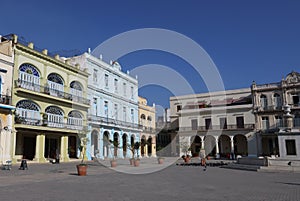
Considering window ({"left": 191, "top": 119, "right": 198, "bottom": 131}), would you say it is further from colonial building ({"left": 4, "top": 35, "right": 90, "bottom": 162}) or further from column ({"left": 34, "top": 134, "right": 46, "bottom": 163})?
column ({"left": 34, "top": 134, "right": 46, "bottom": 163})

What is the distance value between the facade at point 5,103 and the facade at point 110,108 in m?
10.2

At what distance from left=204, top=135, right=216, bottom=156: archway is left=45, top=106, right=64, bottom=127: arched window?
80.3ft

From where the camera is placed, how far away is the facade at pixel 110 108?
32594mm

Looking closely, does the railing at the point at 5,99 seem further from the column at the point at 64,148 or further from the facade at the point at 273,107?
the facade at the point at 273,107

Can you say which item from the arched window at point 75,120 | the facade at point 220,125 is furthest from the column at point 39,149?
the facade at point 220,125

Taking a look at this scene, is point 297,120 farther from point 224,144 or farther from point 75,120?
point 75,120

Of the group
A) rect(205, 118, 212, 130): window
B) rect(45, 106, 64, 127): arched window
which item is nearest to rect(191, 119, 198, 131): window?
rect(205, 118, 212, 130): window

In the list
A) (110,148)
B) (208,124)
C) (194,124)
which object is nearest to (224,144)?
(208,124)

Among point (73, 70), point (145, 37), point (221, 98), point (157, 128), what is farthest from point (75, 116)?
point (221, 98)

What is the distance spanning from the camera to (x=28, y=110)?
24.0 metres

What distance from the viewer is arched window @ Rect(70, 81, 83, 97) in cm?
2971

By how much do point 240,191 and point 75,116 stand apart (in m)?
23.4

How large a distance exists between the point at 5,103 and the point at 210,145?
105 ft

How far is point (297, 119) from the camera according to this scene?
37938 millimetres
